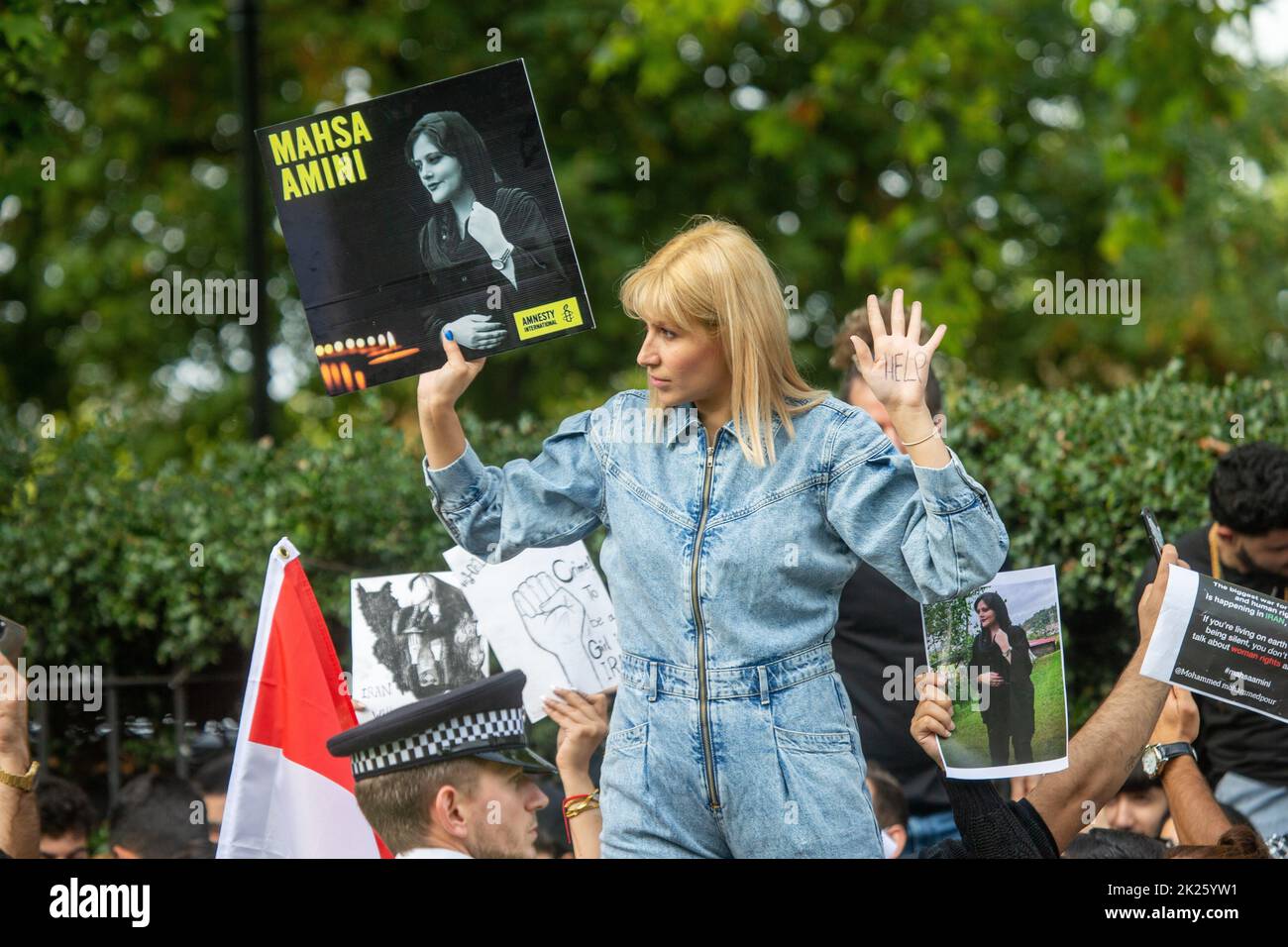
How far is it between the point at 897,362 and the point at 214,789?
3.16m

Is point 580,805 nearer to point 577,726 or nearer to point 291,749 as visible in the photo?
point 577,726

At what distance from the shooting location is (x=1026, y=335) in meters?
12.7

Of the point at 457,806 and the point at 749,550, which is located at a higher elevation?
the point at 749,550

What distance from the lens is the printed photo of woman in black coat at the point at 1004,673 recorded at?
351 cm

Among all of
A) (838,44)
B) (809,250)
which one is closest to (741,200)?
(809,250)

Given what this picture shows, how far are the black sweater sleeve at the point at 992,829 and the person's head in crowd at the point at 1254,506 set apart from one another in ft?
5.11

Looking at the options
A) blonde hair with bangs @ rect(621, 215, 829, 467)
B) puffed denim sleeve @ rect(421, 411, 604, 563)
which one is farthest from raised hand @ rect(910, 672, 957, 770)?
puffed denim sleeve @ rect(421, 411, 604, 563)

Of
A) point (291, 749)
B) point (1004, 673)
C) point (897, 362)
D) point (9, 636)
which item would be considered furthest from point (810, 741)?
point (9, 636)

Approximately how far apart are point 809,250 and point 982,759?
25.6ft

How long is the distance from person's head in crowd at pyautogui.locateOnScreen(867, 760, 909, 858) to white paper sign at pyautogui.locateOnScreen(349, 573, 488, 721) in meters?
1.15

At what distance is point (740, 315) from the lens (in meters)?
2.88

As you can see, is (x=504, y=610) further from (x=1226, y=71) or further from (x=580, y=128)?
(x=580, y=128)

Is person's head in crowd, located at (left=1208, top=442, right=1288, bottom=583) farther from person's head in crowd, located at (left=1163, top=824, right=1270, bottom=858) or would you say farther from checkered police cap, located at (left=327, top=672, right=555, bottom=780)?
checkered police cap, located at (left=327, top=672, right=555, bottom=780)
